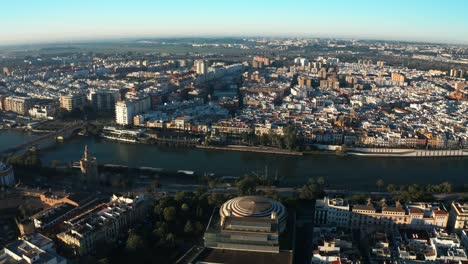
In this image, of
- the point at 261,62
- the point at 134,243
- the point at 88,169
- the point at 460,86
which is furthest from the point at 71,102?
the point at 460,86

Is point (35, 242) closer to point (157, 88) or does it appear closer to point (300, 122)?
point (300, 122)

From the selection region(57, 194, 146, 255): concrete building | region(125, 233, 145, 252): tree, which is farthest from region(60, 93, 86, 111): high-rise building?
→ region(125, 233, 145, 252): tree

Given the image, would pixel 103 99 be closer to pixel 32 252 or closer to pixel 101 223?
pixel 101 223

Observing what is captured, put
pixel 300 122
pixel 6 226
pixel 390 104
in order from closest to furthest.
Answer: pixel 6 226
pixel 300 122
pixel 390 104

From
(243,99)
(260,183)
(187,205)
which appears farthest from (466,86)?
(187,205)

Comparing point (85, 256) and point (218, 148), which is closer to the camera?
point (85, 256)

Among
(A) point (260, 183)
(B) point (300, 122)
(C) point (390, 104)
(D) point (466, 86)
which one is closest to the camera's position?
(A) point (260, 183)
